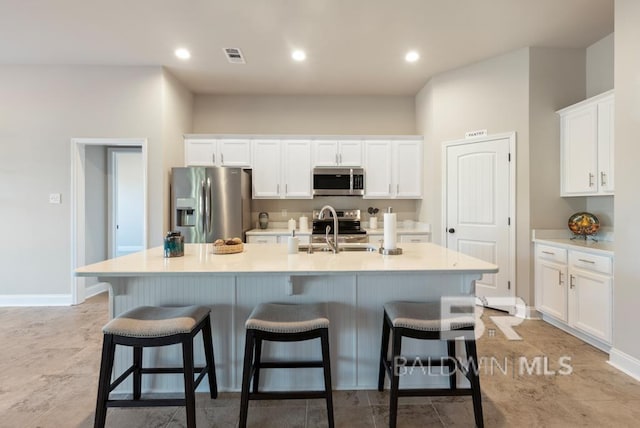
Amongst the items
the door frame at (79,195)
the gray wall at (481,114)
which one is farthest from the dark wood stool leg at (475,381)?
the door frame at (79,195)

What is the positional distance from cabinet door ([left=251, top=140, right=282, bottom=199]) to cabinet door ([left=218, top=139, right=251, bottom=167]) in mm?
100

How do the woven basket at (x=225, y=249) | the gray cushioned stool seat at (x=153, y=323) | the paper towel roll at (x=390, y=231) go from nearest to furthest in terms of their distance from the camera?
the gray cushioned stool seat at (x=153, y=323), the paper towel roll at (x=390, y=231), the woven basket at (x=225, y=249)

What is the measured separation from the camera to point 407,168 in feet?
14.9

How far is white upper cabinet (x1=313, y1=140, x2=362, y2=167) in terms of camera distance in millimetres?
4531

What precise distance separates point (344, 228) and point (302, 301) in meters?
2.69

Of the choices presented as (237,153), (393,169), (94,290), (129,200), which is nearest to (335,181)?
(393,169)

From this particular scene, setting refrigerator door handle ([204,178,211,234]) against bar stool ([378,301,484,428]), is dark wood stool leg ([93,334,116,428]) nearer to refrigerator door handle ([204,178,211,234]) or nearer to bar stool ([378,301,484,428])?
A: bar stool ([378,301,484,428])

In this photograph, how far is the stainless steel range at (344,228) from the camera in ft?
13.9

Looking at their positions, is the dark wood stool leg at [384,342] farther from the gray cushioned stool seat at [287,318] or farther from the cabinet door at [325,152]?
the cabinet door at [325,152]

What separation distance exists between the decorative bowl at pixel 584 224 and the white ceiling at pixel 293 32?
6.00 ft

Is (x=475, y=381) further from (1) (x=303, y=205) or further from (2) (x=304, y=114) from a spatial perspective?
(2) (x=304, y=114)

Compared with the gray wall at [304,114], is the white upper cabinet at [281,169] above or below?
below

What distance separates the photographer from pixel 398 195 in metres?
4.55

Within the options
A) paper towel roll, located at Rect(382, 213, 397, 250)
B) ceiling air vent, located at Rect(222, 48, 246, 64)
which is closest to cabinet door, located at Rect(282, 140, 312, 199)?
ceiling air vent, located at Rect(222, 48, 246, 64)
